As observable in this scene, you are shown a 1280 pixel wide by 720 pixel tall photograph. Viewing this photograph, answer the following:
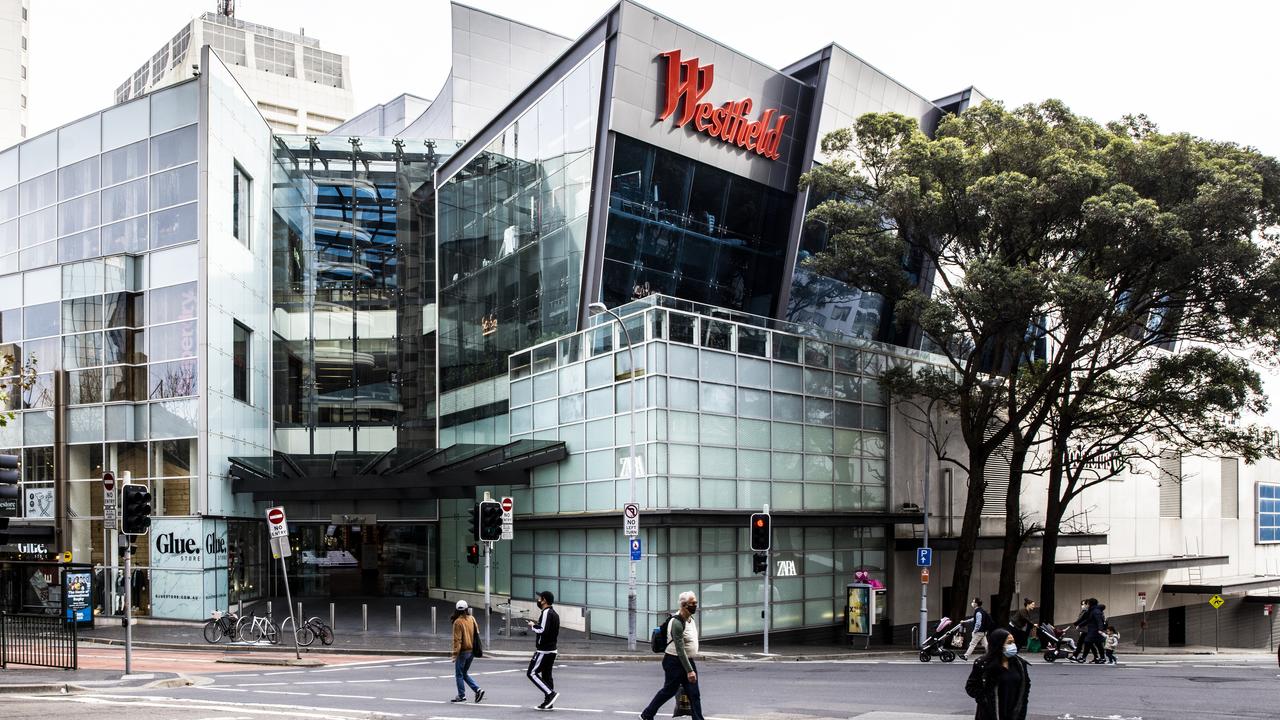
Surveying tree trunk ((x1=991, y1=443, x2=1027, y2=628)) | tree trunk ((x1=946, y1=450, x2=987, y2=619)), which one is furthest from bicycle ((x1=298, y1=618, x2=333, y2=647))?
tree trunk ((x1=991, y1=443, x2=1027, y2=628))

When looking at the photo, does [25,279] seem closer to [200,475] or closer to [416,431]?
[200,475]

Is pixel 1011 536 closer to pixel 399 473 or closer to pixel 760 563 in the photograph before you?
pixel 760 563

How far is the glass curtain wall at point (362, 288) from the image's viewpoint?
163 feet

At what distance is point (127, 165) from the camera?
4009 cm

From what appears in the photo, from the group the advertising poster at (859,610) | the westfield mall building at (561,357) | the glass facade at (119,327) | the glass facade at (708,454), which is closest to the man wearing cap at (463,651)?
the westfield mall building at (561,357)

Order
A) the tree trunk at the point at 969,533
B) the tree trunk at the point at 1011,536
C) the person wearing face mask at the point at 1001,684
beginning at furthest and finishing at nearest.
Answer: the tree trunk at the point at 1011,536 → the tree trunk at the point at 969,533 → the person wearing face mask at the point at 1001,684

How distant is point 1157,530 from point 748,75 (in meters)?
32.8

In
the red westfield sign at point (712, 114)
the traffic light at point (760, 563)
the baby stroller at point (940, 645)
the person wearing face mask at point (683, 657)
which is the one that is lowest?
the baby stroller at point (940, 645)

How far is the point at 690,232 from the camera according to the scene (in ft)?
126

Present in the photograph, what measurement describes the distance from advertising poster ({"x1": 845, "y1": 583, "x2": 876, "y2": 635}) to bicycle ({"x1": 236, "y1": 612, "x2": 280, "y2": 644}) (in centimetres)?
1701

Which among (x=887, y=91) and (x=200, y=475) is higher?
(x=887, y=91)

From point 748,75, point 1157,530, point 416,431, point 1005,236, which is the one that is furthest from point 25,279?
point 1157,530

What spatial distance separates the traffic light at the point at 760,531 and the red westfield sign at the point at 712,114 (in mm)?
14060

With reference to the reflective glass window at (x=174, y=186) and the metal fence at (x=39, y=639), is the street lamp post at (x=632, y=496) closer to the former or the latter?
the metal fence at (x=39, y=639)
